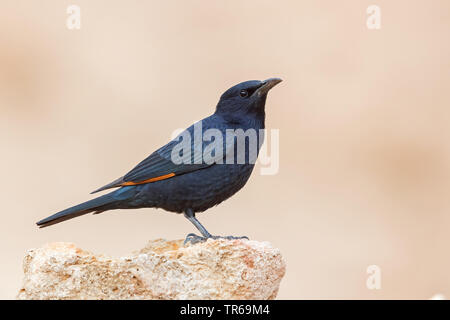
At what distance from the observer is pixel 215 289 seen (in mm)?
4379

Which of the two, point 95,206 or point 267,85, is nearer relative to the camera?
point 95,206

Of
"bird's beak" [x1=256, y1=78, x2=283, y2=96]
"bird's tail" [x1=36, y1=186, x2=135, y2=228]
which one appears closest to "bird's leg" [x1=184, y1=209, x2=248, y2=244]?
"bird's tail" [x1=36, y1=186, x2=135, y2=228]

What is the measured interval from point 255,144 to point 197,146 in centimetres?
52

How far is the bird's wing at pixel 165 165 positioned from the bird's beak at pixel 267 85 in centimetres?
60

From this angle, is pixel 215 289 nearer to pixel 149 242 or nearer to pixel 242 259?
pixel 242 259

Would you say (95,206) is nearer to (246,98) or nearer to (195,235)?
(195,235)

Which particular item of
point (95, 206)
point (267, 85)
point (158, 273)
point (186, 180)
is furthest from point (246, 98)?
point (158, 273)

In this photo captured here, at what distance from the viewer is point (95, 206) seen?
5.23 m

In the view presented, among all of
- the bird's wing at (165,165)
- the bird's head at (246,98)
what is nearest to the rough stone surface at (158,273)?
the bird's wing at (165,165)

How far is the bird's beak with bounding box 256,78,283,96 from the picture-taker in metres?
5.52

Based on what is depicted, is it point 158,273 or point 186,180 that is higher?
point 186,180

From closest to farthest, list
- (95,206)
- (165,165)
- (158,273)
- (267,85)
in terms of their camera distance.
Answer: (158,273) → (95,206) → (165,165) → (267,85)

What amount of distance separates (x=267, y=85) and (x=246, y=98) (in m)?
0.23
